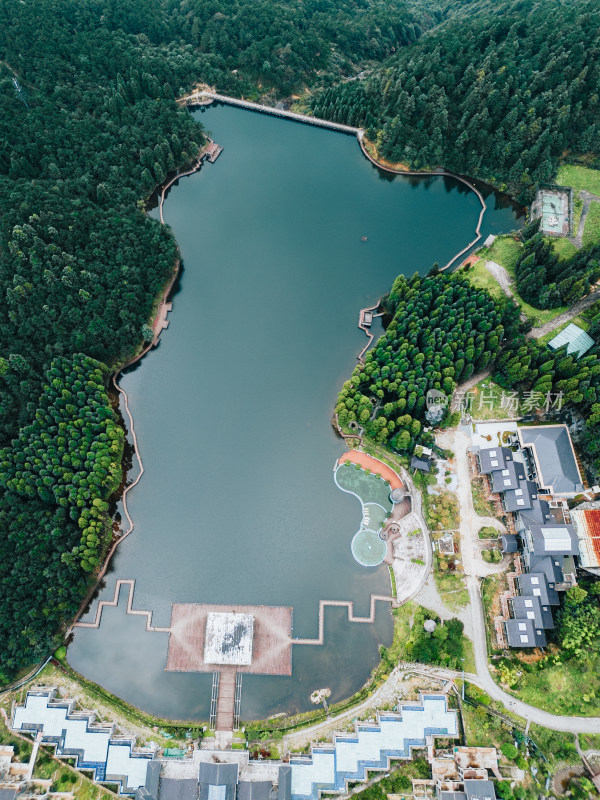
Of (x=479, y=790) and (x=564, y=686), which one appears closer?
(x=479, y=790)

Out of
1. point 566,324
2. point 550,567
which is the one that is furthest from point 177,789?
point 566,324

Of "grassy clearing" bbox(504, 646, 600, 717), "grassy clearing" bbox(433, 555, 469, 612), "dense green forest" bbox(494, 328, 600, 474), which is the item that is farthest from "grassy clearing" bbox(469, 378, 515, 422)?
"grassy clearing" bbox(504, 646, 600, 717)

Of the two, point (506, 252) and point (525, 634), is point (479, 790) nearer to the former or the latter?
point (525, 634)

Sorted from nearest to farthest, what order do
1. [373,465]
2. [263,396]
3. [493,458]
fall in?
[493,458]
[373,465]
[263,396]

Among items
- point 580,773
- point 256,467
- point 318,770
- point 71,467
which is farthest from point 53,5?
point 580,773

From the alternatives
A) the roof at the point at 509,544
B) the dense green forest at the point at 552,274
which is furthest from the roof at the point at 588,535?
the dense green forest at the point at 552,274
